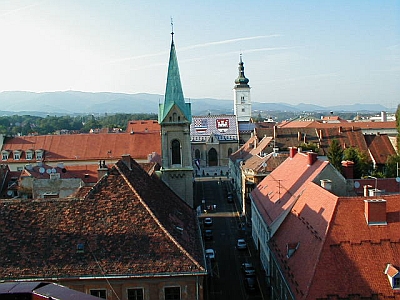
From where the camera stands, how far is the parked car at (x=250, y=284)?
3963cm

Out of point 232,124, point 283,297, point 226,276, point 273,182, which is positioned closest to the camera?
point 283,297

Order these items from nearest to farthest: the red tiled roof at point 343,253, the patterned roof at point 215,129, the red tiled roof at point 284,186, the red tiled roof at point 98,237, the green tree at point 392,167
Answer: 1. the red tiled roof at point 343,253
2. the red tiled roof at point 98,237
3. the red tiled roof at point 284,186
4. the green tree at point 392,167
5. the patterned roof at point 215,129

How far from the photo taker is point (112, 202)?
2878 centimetres

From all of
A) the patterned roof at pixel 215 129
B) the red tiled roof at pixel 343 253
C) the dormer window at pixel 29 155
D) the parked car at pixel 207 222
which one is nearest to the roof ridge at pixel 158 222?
the red tiled roof at pixel 343 253

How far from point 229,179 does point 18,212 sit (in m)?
82.5

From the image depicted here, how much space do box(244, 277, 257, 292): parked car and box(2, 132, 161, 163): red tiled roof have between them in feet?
145

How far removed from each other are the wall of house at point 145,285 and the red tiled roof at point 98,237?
0.64 meters

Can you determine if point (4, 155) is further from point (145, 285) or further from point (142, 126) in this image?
point (145, 285)

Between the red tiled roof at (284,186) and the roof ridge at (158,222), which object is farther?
the red tiled roof at (284,186)

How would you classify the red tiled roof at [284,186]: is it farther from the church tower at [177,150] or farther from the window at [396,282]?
the window at [396,282]

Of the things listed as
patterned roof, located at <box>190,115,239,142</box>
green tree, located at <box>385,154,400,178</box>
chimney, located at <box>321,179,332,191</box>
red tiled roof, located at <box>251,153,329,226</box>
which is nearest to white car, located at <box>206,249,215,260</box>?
red tiled roof, located at <box>251,153,329,226</box>

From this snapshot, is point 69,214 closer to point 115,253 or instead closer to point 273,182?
point 115,253

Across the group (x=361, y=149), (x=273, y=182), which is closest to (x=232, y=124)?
(x=361, y=149)

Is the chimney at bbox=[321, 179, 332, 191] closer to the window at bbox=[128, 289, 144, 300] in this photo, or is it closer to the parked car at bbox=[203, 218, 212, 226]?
the window at bbox=[128, 289, 144, 300]
